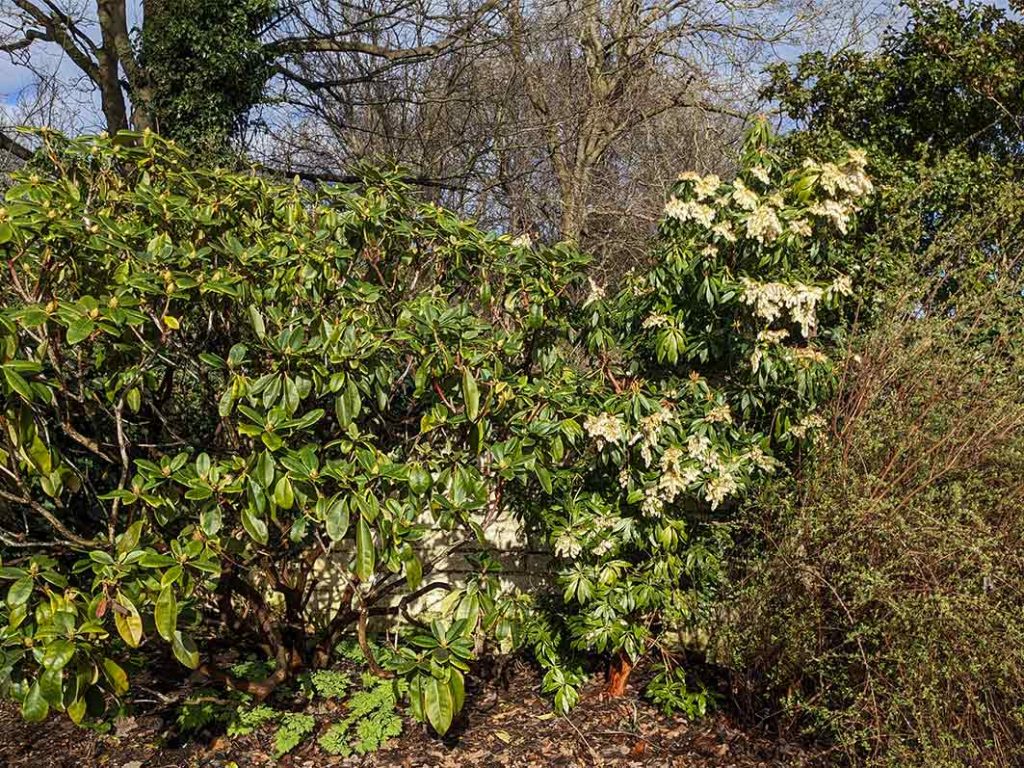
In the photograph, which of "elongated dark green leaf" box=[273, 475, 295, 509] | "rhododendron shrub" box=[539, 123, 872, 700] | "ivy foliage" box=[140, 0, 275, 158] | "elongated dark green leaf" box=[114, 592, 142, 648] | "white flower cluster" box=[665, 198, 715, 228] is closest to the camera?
"elongated dark green leaf" box=[114, 592, 142, 648]

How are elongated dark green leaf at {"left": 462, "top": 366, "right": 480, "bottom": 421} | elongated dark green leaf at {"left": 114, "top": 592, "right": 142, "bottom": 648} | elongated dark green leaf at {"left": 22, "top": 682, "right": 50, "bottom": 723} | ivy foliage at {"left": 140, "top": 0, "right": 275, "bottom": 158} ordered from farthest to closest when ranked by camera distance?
ivy foliage at {"left": 140, "top": 0, "right": 275, "bottom": 158} → elongated dark green leaf at {"left": 462, "top": 366, "right": 480, "bottom": 421} → elongated dark green leaf at {"left": 114, "top": 592, "right": 142, "bottom": 648} → elongated dark green leaf at {"left": 22, "top": 682, "right": 50, "bottom": 723}

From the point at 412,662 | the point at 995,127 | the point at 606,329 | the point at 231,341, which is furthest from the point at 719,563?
the point at 995,127

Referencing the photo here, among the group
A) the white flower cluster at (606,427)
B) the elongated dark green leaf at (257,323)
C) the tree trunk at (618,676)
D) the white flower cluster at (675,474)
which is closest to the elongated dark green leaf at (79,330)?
the elongated dark green leaf at (257,323)

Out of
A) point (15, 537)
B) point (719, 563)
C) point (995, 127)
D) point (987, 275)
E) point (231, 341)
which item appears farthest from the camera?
point (995, 127)

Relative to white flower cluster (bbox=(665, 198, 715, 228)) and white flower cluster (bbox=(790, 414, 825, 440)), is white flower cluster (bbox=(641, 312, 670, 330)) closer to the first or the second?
white flower cluster (bbox=(665, 198, 715, 228))

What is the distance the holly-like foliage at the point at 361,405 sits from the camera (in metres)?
2.39

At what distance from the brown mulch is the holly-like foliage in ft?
0.69

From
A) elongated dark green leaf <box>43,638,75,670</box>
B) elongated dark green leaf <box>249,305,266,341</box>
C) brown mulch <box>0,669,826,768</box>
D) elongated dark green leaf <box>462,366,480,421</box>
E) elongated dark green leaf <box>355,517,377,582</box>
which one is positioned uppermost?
elongated dark green leaf <box>249,305,266,341</box>

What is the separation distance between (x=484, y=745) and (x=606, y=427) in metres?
1.40

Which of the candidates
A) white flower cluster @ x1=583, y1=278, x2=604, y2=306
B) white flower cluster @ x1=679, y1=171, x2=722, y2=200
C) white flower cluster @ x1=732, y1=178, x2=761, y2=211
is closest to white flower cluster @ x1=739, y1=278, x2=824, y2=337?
white flower cluster @ x1=732, y1=178, x2=761, y2=211

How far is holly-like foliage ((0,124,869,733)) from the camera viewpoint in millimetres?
2395

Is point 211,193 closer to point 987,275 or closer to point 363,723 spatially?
point 363,723

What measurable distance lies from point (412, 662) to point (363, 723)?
0.77 metres

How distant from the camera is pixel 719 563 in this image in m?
3.31
